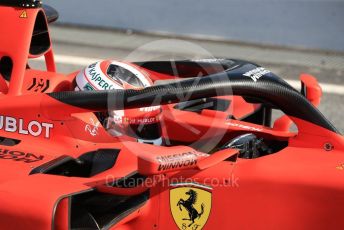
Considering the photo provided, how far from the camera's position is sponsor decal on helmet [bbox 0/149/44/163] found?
4582 millimetres

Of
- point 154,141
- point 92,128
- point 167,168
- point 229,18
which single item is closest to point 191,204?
point 167,168

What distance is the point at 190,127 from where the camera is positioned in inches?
201

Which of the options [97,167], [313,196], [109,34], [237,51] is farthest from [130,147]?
[109,34]

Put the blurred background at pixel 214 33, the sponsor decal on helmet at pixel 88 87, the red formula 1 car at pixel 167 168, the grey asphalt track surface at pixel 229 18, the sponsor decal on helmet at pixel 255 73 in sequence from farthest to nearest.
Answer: the grey asphalt track surface at pixel 229 18
the blurred background at pixel 214 33
the sponsor decal on helmet at pixel 88 87
the sponsor decal on helmet at pixel 255 73
the red formula 1 car at pixel 167 168

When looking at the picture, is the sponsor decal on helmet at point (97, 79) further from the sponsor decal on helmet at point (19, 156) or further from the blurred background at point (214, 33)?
the blurred background at point (214, 33)

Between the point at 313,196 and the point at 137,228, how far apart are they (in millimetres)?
1082

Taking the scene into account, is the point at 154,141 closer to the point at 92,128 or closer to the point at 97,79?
the point at 92,128

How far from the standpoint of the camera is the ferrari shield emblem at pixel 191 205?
4.32m

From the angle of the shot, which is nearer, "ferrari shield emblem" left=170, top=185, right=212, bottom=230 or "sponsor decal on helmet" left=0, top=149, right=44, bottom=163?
"ferrari shield emblem" left=170, top=185, right=212, bottom=230

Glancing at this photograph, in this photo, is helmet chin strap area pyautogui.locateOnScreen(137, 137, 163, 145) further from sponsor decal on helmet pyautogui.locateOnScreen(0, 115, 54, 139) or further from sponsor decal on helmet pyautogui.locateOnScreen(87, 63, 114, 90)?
sponsor decal on helmet pyautogui.locateOnScreen(0, 115, 54, 139)

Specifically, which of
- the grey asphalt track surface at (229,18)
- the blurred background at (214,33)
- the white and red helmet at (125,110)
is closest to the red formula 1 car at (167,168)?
the white and red helmet at (125,110)

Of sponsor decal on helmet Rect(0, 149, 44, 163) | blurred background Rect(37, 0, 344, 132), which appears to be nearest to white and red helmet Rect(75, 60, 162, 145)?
sponsor decal on helmet Rect(0, 149, 44, 163)

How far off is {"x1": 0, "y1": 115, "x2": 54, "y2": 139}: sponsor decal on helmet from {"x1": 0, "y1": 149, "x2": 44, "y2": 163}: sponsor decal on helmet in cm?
17

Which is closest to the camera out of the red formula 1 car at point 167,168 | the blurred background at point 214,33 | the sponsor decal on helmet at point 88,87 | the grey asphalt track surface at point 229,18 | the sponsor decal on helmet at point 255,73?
the red formula 1 car at point 167,168
